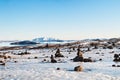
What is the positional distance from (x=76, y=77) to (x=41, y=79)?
305 cm

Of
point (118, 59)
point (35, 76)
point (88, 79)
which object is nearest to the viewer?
point (88, 79)

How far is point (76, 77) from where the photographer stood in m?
24.4

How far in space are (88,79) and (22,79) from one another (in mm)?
5461

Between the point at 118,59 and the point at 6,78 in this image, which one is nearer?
the point at 6,78

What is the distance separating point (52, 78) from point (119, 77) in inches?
222

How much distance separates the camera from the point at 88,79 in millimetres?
23469

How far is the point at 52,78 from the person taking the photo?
24.0 metres

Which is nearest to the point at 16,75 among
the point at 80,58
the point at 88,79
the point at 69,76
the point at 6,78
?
the point at 6,78

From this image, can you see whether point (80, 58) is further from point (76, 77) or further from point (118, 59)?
point (76, 77)

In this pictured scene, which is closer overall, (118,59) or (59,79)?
(59,79)

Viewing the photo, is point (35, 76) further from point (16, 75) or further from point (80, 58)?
point (80, 58)

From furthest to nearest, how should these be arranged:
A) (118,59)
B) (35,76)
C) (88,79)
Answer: (118,59), (35,76), (88,79)

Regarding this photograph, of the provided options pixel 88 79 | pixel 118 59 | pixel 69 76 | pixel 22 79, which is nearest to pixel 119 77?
pixel 88 79

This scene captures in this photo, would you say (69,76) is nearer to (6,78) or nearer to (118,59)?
(6,78)
